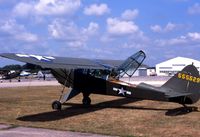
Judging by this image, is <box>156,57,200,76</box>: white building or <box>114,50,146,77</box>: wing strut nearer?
<box>114,50,146,77</box>: wing strut

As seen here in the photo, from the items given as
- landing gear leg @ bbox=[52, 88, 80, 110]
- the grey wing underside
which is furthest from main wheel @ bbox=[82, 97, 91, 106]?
the grey wing underside

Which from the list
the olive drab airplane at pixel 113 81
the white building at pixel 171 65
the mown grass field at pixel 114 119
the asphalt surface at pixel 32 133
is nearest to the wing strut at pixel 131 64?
the olive drab airplane at pixel 113 81

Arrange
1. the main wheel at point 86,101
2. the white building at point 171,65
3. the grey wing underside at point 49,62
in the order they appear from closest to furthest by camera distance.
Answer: the grey wing underside at point 49,62
the main wheel at point 86,101
the white building at point 171,65

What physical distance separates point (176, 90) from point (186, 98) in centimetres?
66

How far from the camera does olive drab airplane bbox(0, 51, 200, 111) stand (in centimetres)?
1452

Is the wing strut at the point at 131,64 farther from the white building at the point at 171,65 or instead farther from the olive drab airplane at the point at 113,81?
the white building at the point at 171,65

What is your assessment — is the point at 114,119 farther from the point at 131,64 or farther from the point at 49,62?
the point at 131,64

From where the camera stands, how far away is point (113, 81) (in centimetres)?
1702

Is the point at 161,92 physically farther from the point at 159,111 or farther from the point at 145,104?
the point at 145,104

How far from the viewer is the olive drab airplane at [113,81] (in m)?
14.5

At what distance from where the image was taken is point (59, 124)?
12547mm

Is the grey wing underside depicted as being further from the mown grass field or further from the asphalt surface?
the asphalt surface

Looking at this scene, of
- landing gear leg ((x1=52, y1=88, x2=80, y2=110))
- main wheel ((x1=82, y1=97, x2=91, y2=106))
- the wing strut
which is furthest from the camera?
main wheel ((x1=82, y1=97, x2=91, y2=106))

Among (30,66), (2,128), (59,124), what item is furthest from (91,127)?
(30,66)
